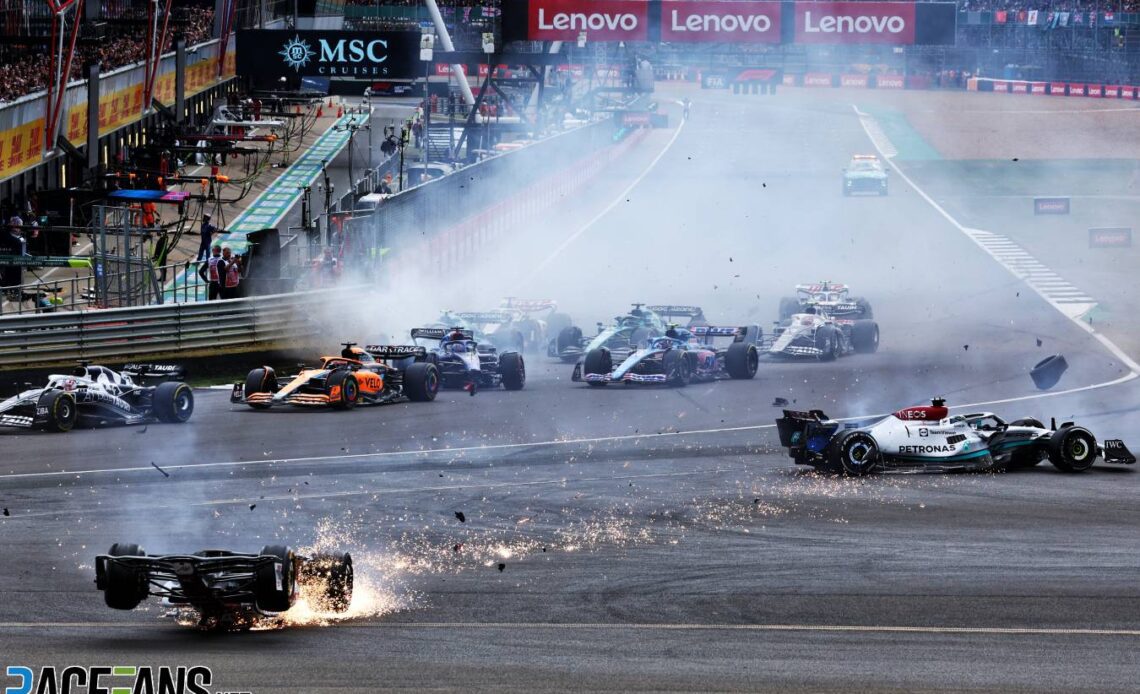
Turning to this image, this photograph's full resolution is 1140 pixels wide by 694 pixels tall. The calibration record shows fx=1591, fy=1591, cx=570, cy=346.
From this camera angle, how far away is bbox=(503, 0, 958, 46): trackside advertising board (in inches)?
1569

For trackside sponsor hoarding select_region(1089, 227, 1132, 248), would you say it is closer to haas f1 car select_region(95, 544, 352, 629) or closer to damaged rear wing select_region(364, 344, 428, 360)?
damaged rear wing select_region(364, 344, 428, 360)

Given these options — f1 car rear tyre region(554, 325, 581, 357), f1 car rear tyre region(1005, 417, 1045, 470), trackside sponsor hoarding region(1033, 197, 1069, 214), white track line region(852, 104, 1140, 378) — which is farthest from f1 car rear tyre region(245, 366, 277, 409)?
trackside sponsor hoarding region(1033, 197, 1069, 214)

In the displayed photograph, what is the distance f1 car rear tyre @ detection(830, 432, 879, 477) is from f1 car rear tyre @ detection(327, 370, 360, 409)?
7.66m

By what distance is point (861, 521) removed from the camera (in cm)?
1584

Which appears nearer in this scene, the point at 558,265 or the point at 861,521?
the point at 861,521

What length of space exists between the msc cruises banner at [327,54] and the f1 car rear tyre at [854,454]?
28.5 metres

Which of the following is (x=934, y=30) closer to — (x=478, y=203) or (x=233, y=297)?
(x=478, y=203)

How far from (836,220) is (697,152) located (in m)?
21.4

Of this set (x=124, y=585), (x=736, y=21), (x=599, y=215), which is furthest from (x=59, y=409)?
(x=599, y=215)

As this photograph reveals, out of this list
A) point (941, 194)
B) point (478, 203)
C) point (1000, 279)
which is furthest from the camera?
point (941, 194)

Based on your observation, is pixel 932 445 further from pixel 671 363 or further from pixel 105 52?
pixel 105 52

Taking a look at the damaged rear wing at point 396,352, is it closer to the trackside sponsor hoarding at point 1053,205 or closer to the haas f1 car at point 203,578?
the haas f1 car at point 203,578

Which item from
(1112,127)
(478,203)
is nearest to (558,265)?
(478,203)

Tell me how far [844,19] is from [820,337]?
45.8ft
